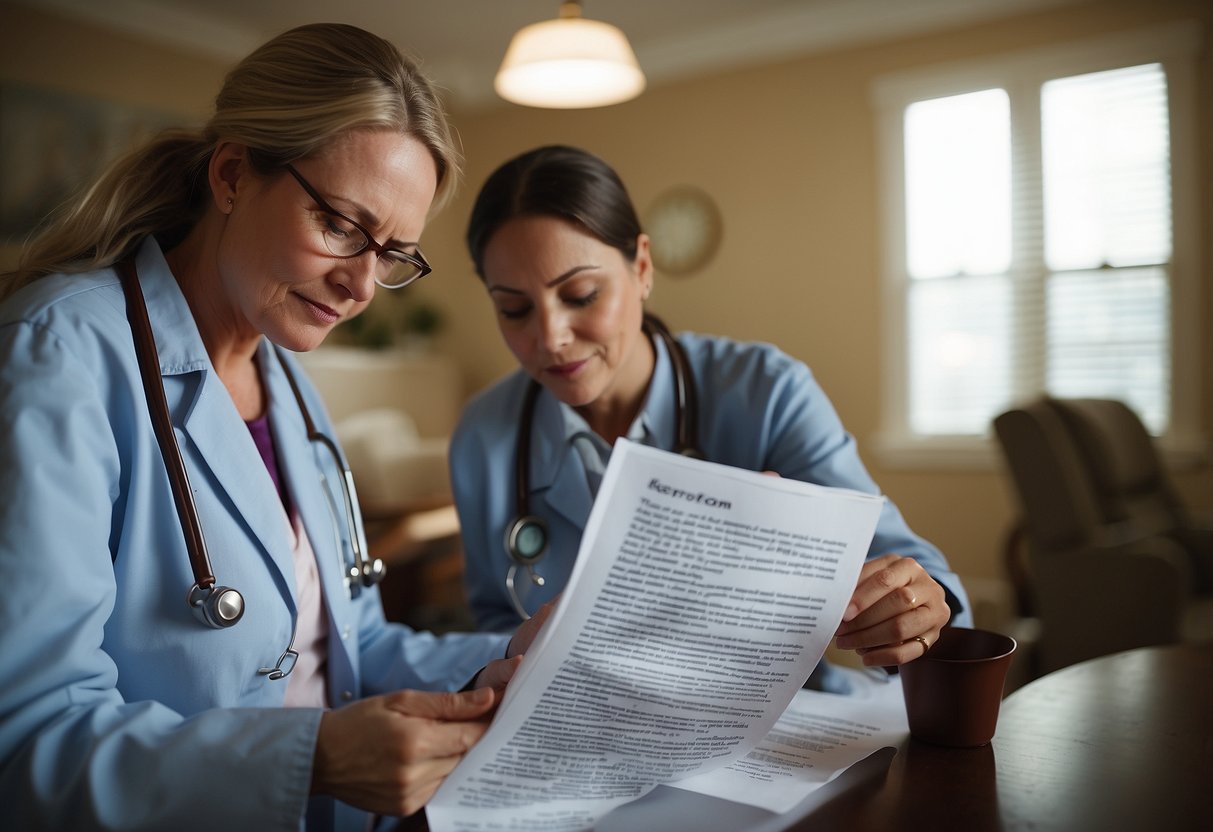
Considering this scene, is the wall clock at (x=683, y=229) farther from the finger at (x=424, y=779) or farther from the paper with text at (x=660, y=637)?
the finger at (x=424, y=779)

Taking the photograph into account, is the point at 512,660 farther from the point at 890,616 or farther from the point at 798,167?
the point at 798,167

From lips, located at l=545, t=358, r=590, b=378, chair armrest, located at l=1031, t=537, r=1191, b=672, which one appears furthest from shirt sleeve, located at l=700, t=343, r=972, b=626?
chair armrest, located at l=1031, t=537, r=1191, b=672

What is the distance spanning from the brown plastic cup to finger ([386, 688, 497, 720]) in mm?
408

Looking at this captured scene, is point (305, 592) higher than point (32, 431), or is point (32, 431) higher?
point (32, 431)

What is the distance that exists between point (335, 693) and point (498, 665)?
390 millimetres

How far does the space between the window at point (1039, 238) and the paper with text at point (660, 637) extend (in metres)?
3.84

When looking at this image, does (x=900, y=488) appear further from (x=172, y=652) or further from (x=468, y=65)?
(x=172, y=652)

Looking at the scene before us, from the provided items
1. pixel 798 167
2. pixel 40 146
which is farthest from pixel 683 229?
pixel 40 146

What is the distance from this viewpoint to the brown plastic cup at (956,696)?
2.58 ft

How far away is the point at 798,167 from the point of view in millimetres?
4633

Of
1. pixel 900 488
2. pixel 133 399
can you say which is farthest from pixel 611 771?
pixel 900 488

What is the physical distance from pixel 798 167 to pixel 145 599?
432cm

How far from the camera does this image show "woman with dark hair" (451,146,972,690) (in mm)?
1301

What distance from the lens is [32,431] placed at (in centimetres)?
71
